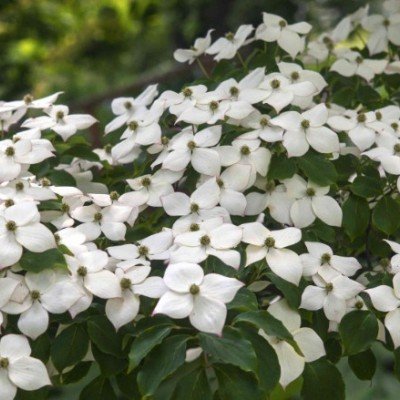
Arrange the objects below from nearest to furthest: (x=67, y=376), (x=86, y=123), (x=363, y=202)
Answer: (x=67, y=376), (x=363, y=202), (x=86, y=123)

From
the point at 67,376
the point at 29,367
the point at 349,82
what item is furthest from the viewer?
the point at 349,82

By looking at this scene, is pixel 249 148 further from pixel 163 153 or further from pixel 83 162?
pixel 83 162

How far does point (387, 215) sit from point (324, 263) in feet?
0.48

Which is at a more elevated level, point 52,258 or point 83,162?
point 52,258

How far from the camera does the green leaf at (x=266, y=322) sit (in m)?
0.84

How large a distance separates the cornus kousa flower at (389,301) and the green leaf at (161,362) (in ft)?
0.79

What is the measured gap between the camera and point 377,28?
59.5 inches

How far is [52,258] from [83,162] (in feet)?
1.41

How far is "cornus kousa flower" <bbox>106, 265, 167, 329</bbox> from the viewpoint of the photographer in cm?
90

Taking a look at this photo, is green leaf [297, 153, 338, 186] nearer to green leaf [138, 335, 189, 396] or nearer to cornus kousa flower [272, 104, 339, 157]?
cornus kousa flower [272, 104, 339, 157]

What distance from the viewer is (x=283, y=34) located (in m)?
1.35

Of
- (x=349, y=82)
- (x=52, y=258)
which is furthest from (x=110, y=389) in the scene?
(x=349, y=82)

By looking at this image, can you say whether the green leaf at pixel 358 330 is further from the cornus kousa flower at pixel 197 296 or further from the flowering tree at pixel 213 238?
the cornus kousa flower at pixel 197 296

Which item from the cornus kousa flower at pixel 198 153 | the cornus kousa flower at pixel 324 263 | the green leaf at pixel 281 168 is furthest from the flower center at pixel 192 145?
the cornus kousa flower at pixel 324 263
